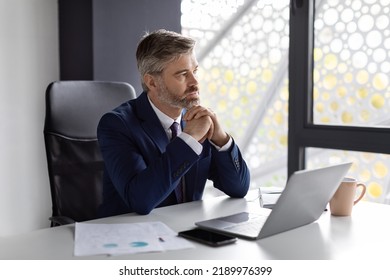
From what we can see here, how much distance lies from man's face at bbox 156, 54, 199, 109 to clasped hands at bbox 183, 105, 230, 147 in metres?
0.10

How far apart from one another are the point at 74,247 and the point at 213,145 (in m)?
0.74

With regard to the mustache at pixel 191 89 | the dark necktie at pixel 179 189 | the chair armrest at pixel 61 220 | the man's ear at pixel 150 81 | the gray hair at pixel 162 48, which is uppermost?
the gray hair at pixel 162 48

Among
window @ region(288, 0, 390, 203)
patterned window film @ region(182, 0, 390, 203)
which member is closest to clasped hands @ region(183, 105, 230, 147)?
window @ region(288, 0, 390, 203)

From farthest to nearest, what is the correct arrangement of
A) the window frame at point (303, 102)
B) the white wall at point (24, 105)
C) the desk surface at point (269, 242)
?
the window frame at point (303, 102) < the white wall at point (24, 105) < the desk surface at point (269, 242)

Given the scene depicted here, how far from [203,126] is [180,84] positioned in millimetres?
253

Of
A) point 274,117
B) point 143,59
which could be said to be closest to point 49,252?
point 143,59

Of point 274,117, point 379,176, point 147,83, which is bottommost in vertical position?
point 379,176

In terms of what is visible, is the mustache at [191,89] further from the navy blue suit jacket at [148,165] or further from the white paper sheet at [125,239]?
the white paper sheet at [125,239]

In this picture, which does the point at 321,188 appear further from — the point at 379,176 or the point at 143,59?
the point at 379,176

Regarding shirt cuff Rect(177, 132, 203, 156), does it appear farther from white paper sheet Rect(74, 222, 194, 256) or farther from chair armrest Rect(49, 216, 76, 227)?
chair armrest Rect(49, 216, 76, 227)

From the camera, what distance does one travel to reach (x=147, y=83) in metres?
1.88

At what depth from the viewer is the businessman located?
1.65 meters

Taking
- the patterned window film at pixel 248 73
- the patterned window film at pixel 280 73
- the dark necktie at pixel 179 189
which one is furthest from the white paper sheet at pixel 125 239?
the patterned window film at pixel 248 73

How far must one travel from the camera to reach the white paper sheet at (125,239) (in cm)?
115
